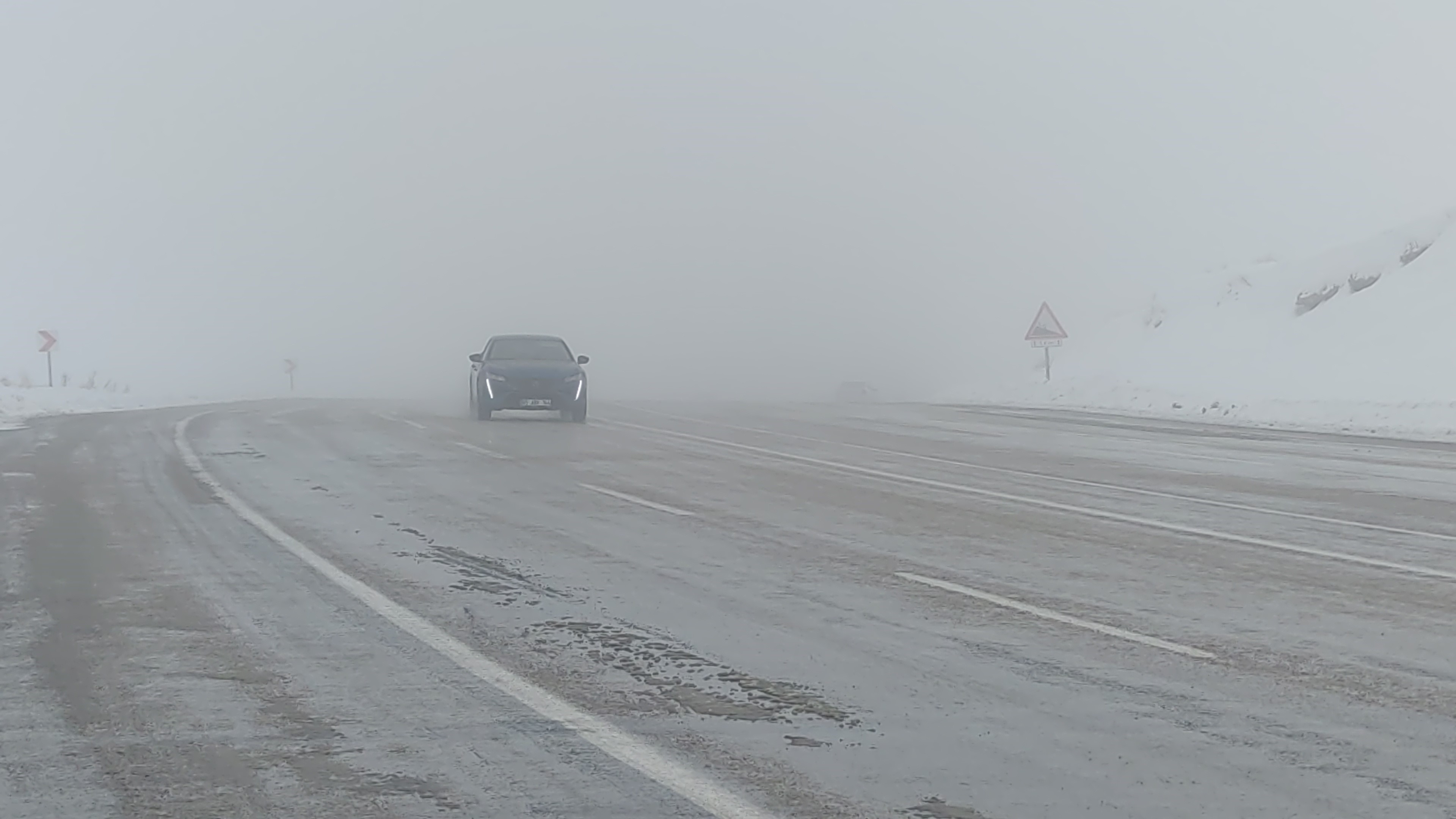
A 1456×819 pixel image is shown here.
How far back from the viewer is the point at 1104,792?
16.7 ft

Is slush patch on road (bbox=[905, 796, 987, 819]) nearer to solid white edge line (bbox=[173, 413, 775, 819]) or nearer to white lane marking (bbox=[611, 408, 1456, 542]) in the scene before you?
solid white edge line (bbox=[173, 413, 775, 819])

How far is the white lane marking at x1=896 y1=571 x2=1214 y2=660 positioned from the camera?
288 inches

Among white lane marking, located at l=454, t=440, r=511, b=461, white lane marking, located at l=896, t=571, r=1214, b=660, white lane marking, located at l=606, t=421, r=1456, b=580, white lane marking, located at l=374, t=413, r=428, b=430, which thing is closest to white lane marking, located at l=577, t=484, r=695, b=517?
white lane marking, located at l=606, t=421, r=1456, b=580

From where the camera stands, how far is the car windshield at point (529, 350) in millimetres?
26938

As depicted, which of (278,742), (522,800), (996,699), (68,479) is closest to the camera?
(522,800)

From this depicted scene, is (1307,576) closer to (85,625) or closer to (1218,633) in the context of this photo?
(1218,633)

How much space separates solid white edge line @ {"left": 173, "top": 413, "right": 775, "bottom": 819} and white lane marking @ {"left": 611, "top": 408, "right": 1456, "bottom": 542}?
750 cm

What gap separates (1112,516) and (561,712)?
753cm

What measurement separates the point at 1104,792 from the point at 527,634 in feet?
11.5

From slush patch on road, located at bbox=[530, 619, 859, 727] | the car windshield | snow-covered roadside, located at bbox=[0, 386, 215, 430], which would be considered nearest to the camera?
slush patch on road, located at bbox=[530, 619, 859, 727]

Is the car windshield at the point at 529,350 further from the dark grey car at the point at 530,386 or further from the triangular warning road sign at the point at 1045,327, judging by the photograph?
the triangular warning road sign at the point at 1045,327

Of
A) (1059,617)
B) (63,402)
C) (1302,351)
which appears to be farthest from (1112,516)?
(63,402)

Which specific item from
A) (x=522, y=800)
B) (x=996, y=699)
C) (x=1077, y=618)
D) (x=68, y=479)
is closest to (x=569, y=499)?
(x=68, y=479)

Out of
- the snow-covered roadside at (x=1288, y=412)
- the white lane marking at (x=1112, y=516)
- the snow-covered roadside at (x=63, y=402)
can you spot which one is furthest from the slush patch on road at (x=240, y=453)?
the snow-covered roadside at (x=1288, y=412)
